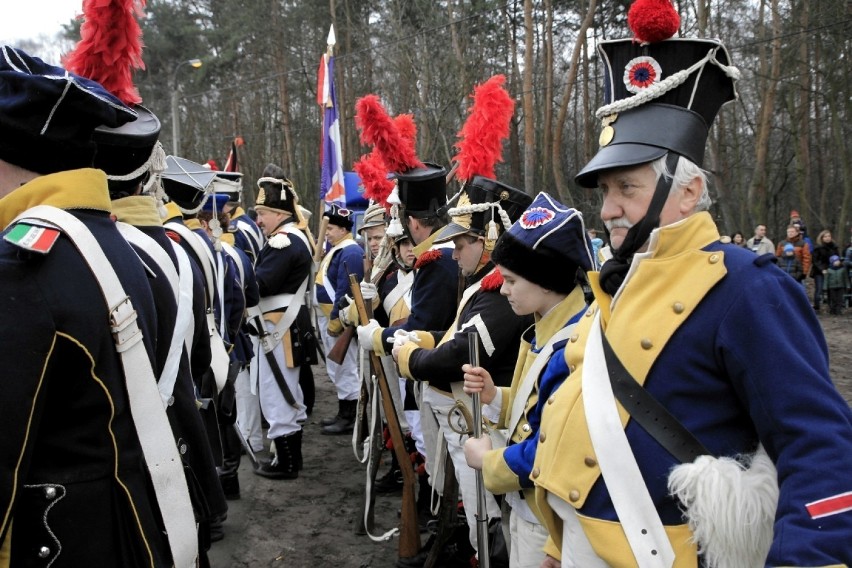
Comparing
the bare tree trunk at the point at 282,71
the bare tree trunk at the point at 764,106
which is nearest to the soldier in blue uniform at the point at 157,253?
the bare tree trunk at the point at 764,106

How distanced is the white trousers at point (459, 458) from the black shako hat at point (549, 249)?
4.73 feet

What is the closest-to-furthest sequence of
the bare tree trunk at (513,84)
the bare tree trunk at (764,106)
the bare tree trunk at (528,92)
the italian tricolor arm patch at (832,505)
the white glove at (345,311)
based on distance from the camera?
the italian tricolor arm patch at (832,505), the white glove at (345,311), the bare tree trunk at (528,92), the bare tree trunk at (764,106), the bare tree trunk at (513,84)

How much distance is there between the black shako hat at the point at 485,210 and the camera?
418 cm

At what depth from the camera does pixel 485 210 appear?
13.7ft

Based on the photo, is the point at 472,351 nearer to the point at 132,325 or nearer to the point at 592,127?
the point at 132,325

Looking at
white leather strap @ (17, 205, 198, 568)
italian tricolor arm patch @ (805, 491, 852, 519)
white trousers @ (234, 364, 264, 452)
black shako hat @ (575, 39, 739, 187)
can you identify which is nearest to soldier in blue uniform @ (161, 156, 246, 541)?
white trousers @ (234, 364, 264, 452)

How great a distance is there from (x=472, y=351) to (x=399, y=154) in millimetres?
2706

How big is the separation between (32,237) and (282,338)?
4.95 metres

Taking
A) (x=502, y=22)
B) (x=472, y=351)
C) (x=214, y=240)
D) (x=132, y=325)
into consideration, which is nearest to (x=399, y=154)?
(x=214, y=240)

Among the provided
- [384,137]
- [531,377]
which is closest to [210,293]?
[384,137]

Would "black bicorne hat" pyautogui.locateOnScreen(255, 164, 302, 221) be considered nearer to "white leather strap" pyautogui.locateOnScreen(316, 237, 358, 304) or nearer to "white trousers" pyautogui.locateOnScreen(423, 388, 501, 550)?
"white leather strap" pyautogui.locateOnScreen(316, 237, 358, 304)

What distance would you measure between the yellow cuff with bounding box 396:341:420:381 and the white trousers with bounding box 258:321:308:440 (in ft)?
8.21

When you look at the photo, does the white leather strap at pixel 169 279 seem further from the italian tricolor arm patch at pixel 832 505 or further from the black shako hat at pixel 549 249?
the italian tricolor arm patch at pixel 832 505

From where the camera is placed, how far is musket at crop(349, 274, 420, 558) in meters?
4.70
